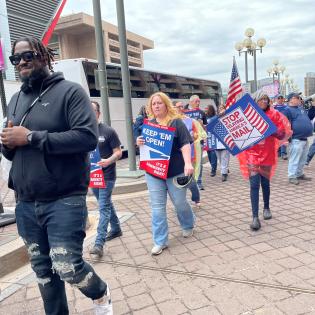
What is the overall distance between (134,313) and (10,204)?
16.6ft

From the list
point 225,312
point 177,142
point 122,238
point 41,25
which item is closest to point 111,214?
point 122,238

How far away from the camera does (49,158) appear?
2.15 metres

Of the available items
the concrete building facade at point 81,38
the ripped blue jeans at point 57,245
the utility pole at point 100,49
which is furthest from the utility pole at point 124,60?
the concrete building facade at point 81,38

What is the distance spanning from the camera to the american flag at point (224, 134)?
4.85m

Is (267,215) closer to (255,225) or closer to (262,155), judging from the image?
(255,225)

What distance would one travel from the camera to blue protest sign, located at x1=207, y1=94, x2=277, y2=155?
458 cm

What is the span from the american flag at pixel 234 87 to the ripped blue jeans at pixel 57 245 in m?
3.21

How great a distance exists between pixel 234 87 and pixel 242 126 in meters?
0.62

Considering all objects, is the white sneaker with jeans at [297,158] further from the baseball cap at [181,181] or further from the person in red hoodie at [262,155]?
the baseball cap at [181,181]

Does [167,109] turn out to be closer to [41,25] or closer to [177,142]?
[177,142]

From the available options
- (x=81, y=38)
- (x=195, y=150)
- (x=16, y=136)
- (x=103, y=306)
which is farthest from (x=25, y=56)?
(x=81, y=38)

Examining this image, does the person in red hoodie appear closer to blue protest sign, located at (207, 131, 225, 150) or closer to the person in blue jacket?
the person in blue jacket

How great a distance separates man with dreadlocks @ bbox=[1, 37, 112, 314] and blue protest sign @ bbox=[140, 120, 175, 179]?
173 cm

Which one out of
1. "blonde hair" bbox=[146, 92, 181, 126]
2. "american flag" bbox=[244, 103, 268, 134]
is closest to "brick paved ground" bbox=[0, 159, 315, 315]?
"american flag" bbox=[244, 103, 268, 134]
